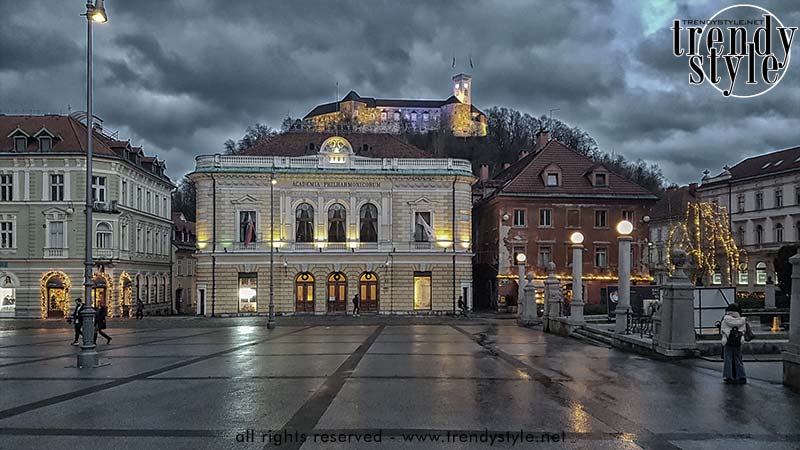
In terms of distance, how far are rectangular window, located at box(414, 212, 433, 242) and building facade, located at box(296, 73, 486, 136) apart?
98.2m

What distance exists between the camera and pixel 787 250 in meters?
41.6

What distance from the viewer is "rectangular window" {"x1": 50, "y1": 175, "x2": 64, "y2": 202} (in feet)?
163

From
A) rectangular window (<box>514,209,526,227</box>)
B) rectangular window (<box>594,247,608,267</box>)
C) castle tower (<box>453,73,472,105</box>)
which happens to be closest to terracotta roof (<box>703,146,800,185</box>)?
rectangular window (<box>594,247,608,267</box>)

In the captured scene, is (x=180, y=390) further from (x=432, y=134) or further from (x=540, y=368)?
(x=432, y=134)

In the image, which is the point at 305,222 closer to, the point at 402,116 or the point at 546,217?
the point at 546,217

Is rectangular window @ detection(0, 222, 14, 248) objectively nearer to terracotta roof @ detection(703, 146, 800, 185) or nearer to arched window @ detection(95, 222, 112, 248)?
arched window @ detection(95, 222, 112, 248)

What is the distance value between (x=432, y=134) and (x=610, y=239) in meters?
84.2

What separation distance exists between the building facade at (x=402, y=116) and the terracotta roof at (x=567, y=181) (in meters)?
93.8

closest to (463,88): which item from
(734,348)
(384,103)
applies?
(384,103)

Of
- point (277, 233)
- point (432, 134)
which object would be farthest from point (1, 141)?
point (432, 134)

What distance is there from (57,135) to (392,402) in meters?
46.7

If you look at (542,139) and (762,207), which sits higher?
(542,139)

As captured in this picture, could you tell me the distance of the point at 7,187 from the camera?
49844 millimetres

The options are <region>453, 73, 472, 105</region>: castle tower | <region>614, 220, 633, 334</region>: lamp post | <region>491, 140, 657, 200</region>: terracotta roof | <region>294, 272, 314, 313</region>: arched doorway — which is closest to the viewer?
<region>614, 220, 633, 334</region>: lamp post
